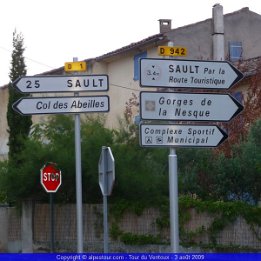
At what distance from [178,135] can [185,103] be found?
1.30 feet

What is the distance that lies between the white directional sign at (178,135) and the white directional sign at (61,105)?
8.47ft

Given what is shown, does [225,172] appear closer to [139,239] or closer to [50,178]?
[139,239]

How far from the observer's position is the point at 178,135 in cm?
890

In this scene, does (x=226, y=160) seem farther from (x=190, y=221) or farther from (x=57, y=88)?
(x=57, y=88)

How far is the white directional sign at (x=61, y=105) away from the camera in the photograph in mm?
11062

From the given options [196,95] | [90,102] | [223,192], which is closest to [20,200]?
[223,192]

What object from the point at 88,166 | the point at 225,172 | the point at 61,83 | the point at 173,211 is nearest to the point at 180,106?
the point at 173,211

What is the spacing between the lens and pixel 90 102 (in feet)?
37.2

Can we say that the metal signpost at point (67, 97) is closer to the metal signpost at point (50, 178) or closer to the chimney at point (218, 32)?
the metal signpost at point (50, 178)

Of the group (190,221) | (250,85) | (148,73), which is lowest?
(190,221)

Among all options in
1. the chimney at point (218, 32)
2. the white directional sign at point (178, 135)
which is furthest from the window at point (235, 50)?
the white directional sign at point (178, 135)

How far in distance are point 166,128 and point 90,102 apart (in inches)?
106

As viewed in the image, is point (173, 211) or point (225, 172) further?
point (225, 172)

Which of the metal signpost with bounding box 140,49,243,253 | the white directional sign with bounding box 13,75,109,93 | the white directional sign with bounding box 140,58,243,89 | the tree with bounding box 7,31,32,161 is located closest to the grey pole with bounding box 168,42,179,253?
the metal signpost with bounding box 140,49,243,253
